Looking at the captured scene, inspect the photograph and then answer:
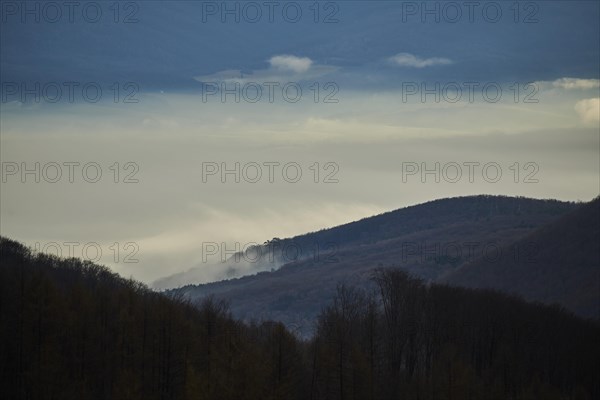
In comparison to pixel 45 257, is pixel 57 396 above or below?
below

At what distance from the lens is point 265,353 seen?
309 ft

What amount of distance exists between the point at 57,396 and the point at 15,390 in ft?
16.2

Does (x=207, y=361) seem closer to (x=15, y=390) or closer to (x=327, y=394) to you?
(x=327, y=394)

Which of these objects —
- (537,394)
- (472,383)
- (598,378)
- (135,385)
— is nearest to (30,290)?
(135,385)

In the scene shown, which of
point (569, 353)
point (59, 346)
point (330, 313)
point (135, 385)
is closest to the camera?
point (135, 385)

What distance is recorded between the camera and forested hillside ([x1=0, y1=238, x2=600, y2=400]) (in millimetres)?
80125

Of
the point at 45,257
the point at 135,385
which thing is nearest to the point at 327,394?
the point at 135,385

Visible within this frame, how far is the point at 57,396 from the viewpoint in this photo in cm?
7644

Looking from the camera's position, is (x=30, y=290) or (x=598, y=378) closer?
(x=30, y=290)

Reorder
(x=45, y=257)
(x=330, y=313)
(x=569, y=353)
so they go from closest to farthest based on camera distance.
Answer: (x=330, y=313), (x=569, y=353), (x=45, y=257)

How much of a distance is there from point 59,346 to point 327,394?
22347 millimetres

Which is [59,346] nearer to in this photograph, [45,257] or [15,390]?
[15,390]

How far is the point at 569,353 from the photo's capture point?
131m

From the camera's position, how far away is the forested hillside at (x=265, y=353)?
3155 inches
